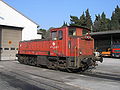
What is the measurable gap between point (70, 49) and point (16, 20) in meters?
18.6

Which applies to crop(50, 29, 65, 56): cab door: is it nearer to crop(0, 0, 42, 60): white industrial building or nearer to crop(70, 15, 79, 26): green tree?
crop(0, 0, 42, 60): white industrial building

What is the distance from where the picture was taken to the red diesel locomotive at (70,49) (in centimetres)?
1190

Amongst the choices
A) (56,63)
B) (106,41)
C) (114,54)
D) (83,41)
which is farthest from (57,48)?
(106,41)

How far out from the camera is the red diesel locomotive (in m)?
11.9

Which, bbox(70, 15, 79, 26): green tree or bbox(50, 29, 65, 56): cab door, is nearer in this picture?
bbox(50, 29, 65, 56): cab door

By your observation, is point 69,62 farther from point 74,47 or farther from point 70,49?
point 74,47

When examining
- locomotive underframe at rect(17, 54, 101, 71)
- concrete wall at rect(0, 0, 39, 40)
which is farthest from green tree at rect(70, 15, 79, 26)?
locomotive underframe at rect(17, 54, 101, 71)

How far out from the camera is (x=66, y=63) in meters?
12.1

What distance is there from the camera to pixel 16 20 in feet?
92.5

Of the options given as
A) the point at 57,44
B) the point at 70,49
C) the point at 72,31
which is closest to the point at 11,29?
the point at 57,44

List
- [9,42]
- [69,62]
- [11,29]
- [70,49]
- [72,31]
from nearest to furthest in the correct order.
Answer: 1. [69,62]
2. [70,49]
3. [72,31]
4. [9,42]
5. [11,29]

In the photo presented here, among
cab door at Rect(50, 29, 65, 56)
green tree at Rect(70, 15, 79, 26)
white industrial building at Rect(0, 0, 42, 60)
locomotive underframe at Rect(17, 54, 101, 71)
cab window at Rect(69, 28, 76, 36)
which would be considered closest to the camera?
locomotive underframe at Rect(17, 54, 101, 71)

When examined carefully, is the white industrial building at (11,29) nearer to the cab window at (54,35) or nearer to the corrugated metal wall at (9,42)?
the corrugated metal wall at (9,42)

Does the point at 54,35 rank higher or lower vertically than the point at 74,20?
lower
